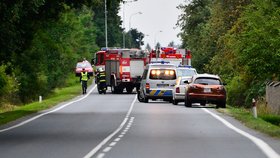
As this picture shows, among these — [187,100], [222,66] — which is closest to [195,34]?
[222,66]

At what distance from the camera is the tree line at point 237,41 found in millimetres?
35188

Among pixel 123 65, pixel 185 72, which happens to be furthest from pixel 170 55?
pixel 185 72

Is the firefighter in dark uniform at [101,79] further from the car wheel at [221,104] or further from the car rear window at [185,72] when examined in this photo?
the car wheel at [221,104]

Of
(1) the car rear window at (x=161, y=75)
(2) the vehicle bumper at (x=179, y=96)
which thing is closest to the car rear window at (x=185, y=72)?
(1) the car rear window at (x=161, y=75)

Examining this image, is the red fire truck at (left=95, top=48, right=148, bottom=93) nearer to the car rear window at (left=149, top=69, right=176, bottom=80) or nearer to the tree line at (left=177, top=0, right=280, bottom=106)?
the tree line at (left=177, top=0, right=280, bottom=106)

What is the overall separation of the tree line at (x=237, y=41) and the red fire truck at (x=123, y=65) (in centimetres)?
622

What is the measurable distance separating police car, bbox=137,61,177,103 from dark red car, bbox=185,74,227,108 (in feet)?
18.8

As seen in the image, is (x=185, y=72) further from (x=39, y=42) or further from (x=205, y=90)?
(x=39, y=42)

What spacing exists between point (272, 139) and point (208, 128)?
4998 millimetres

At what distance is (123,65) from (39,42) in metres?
6.17

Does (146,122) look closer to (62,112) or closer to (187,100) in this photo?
(62,112)

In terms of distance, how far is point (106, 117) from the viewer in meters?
32.2

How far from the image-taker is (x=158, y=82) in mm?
45594

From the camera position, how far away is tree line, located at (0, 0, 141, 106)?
26909 mm
